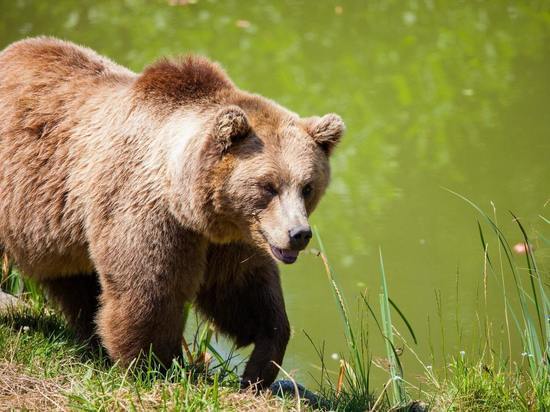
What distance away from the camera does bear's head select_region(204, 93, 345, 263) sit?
15.7 ft

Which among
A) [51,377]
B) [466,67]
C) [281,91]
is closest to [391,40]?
[466,67]

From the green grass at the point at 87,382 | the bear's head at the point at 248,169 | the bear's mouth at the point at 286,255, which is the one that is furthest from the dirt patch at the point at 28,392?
the bear's mouth at the point at 286,255

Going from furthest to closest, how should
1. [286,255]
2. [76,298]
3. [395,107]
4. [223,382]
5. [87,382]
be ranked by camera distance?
[395,107] → [76,298] → [223,382] → [286,255] → [87,382]

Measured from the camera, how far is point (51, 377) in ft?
16.3

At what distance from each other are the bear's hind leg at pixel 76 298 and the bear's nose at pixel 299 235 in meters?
1.97

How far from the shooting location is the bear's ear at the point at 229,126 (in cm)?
485

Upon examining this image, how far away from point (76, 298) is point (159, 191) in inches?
57.4

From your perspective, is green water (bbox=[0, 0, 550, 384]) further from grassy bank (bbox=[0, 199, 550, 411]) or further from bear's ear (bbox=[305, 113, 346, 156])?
bear's ear (bbox=[305, 113, 346, 156])

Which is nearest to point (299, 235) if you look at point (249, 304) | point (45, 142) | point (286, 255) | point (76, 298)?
point (286, 255)

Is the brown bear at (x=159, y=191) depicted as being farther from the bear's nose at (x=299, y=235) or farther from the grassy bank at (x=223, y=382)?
the grassy bank at (x=223, y=382)

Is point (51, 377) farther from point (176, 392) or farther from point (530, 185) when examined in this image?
point (530, 185)

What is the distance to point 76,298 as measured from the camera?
6.17 meters

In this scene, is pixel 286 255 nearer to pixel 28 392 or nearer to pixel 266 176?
pixel 266 176

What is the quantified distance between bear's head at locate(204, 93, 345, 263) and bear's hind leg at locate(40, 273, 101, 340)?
1.50m
